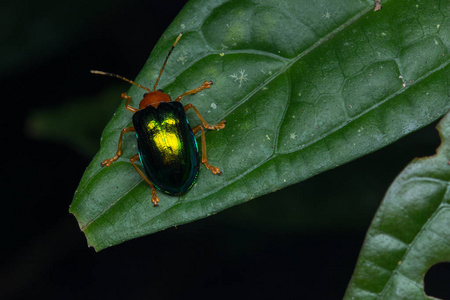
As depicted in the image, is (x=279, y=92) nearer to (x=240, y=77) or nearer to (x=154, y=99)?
(x=240, y=77)

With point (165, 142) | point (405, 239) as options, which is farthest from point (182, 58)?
point (405, 239)

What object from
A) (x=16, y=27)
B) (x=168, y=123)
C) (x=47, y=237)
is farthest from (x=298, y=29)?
(x=47, y=237)

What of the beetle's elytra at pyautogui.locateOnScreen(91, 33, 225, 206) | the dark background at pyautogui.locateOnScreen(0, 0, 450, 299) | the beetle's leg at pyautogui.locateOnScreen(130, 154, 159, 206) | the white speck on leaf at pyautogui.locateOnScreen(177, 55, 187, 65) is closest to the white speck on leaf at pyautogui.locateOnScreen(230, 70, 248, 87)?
the beetle's elytra at pyautogui.locateOnScreen(91, 33, 225, 206)

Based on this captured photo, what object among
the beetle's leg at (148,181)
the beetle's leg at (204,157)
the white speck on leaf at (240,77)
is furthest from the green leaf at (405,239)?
the beetle's leg at (148,181)

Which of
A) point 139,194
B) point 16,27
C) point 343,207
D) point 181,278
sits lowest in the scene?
point 181,278

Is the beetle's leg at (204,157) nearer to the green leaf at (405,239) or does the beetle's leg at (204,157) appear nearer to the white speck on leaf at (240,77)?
the white speck on leaf at (240,77)

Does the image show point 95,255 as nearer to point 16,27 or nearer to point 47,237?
point 47,237
